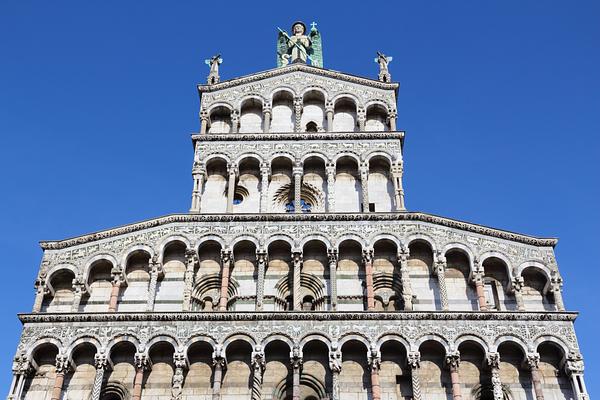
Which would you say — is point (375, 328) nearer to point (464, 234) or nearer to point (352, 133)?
point (464, 234)

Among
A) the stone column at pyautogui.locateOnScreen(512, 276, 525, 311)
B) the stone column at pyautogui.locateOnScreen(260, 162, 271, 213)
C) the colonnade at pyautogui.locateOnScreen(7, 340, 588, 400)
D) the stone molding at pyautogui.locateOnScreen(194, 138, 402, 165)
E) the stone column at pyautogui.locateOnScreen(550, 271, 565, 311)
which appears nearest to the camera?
the colonnade at pyautogui.locateOnScreen(7, 340, 588, 400)

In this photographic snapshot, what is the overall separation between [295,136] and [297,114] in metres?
1.32

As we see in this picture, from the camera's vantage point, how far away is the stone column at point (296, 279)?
73.0 feet

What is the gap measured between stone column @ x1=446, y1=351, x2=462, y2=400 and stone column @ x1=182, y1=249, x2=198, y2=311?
6869mm

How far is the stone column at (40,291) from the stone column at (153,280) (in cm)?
278

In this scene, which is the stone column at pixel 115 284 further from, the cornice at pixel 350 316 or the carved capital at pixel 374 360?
the carved capital at pixel 374 360

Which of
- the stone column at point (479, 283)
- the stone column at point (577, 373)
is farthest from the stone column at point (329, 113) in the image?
the stone column at point (577, 373)

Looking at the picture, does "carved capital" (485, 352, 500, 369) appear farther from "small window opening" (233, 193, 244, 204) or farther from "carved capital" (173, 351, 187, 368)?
"small window opening" (233, 193, 244, 204)

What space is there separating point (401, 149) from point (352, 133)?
1.62m

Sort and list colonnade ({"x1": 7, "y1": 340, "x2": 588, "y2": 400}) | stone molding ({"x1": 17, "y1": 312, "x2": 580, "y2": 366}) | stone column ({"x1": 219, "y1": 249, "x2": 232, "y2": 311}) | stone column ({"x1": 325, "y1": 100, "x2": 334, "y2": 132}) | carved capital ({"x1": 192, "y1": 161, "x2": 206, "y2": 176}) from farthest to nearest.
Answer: stone column ({"x1": 325, "y1": 100, "x2": 334, "y2": 132}) < carved capital ({"x1": 192, "y1": 161, "x2": 206, "y2": 176}) < stone column ({"x1": 219, "y1": 249, "x2": 232, "y2": 311}) < stone molding ({"x1": 17, "y1": 312, "x2": 580, "y2": 366}) < colonnade ({"x1": 7, "y1": 340, "x2": 588, "y2": 400})

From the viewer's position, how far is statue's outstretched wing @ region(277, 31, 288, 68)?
31131mm

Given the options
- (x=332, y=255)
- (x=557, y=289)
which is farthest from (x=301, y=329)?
(x=557, y=289)

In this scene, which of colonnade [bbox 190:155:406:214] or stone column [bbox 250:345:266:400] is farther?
colonnade [bbox 190:155:406:214]

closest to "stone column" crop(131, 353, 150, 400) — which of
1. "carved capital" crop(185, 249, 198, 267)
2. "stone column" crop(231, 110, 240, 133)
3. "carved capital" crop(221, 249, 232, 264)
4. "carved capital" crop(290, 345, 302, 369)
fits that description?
"carved capital" crop(185, 249, 198, 267)
